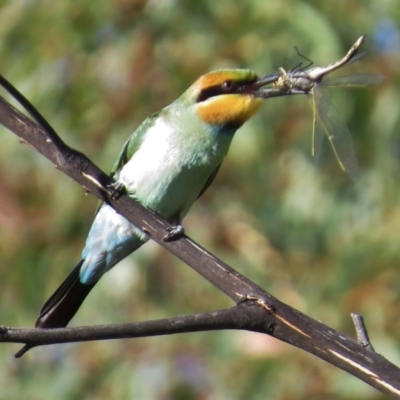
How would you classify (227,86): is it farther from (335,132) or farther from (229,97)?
(335,132)

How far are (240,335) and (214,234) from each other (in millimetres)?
715

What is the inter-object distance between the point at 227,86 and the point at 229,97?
4 centimetres

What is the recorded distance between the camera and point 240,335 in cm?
298

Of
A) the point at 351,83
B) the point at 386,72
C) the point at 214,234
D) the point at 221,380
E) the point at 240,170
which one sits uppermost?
the point at 386,72

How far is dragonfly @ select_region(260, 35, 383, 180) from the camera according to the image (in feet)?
6.12

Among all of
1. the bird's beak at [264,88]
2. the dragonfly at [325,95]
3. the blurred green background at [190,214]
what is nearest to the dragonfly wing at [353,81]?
the dragonfly at [325,95]

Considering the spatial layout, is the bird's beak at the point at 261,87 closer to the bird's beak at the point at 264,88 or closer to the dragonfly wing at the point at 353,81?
the bird's beak at the point at 264,88

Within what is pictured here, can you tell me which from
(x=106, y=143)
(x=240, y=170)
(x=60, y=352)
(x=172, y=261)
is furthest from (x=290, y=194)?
(x=60, y=352)

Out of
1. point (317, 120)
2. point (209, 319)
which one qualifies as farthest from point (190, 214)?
point (209, 319)

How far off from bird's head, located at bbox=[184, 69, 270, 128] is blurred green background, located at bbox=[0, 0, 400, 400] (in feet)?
2.05

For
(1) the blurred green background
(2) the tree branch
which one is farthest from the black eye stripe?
(2) the tree branch

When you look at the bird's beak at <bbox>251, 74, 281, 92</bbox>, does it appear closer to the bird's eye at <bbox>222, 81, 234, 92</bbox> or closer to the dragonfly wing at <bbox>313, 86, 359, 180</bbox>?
the bird's eye at <bbox>222, 81, 234, 92</bbox>

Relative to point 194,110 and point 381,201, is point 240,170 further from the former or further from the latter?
point 194,110

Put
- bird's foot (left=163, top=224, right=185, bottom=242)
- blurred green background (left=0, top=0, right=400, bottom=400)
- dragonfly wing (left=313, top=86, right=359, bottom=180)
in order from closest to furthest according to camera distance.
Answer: bird's foot (left=163, top=224, right=185, bottom=242)
dragonfly wing (left=313, top=86, right=359, bottom=180)
blurred green background (left=0, top=0, right=400, bottom=400)
